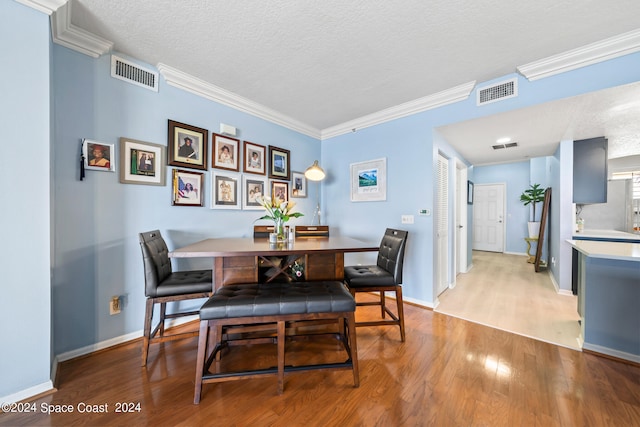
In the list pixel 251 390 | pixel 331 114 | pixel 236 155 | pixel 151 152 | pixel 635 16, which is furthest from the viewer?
pixel 331 114

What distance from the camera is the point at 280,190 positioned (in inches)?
128

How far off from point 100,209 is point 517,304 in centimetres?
460

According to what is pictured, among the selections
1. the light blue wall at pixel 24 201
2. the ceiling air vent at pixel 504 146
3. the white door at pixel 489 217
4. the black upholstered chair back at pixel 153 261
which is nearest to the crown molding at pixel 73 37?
the light blue wall at pixel 24 201

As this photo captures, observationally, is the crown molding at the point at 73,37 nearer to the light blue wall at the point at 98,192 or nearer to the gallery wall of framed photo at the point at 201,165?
the light blue wall at the point at 98,192

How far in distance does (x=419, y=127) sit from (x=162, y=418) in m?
3.52

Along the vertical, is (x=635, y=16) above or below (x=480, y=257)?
above

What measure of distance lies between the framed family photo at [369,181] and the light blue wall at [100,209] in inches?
89.8

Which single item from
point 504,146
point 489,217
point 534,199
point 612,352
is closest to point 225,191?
point 612,352

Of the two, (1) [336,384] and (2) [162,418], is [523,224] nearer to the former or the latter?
(1) [336,384]

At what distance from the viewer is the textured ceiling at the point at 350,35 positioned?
1.53 m

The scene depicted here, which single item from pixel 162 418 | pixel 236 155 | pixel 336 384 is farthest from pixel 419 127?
pixel 162 418

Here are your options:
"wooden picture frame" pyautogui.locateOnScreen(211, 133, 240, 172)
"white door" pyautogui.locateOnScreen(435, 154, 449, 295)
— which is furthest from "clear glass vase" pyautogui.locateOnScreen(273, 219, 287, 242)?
"white door" pyautogui.locateOnScreen(435, 154, 449, 295)

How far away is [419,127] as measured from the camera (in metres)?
2.88

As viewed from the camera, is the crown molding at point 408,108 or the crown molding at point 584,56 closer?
the crown molding at point 584,56
